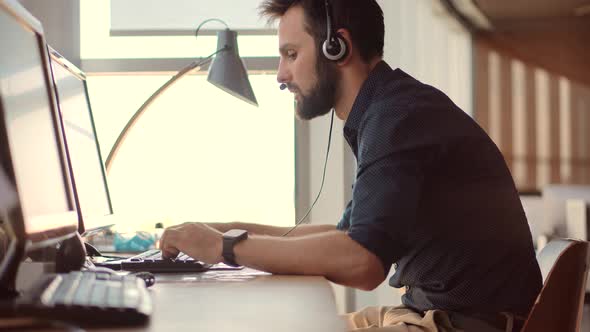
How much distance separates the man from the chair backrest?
0.09 metres

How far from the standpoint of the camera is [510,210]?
136cm

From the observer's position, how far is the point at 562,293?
3.94 feet

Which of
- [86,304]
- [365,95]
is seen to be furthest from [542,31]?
[86,304]

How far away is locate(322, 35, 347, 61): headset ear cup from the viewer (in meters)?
1.57

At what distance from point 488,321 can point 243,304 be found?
561mm

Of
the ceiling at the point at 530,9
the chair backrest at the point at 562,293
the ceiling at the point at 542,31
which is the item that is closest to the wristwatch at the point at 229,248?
the chair backrest at the point at 562,293

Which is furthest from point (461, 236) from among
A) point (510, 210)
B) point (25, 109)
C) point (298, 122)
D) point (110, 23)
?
point (110, 23)

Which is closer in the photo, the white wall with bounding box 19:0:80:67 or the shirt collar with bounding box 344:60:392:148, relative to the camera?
the shirt collar with bounding box 344:60:392:148

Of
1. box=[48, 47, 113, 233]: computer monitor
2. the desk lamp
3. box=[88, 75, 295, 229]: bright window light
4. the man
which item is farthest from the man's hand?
box=[88, 75, 295, 229]: bright window light

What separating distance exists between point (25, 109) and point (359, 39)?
889 mm

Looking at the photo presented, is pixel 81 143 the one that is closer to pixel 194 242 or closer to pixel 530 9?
pixel 194 242

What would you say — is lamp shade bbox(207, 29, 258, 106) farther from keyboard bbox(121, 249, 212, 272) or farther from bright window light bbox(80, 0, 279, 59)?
keyboard bbox(121, 249, 212, 272)

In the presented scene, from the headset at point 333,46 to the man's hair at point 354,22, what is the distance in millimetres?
22

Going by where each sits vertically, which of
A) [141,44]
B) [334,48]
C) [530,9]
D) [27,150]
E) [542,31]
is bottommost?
[27,150]
